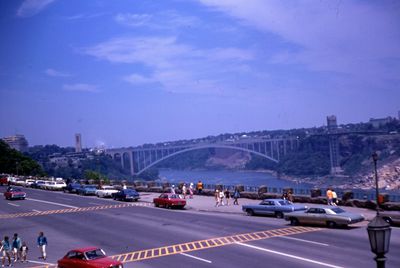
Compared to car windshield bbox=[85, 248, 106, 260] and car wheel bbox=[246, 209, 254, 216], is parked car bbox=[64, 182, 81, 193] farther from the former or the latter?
car windshield bbox=[85, 248, 106, 260]

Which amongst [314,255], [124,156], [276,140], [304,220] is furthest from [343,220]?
[124,156]

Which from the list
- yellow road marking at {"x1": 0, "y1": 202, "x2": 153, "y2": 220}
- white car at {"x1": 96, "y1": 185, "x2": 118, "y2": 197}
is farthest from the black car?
yellow road marking at {"x1": 0, "y1": 202, "x2": 153, "y2": 220}

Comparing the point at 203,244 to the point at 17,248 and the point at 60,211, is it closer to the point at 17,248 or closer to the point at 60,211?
the point at 17,248

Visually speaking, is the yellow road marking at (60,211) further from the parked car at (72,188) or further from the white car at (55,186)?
the white car at (55,186)

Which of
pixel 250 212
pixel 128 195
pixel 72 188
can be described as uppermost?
pixel 72 188

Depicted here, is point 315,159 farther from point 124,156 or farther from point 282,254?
point 282,254

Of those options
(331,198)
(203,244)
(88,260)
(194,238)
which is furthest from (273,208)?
(88,260)

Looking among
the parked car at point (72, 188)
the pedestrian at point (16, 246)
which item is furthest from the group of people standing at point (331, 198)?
the parked car at point (72, 188)
